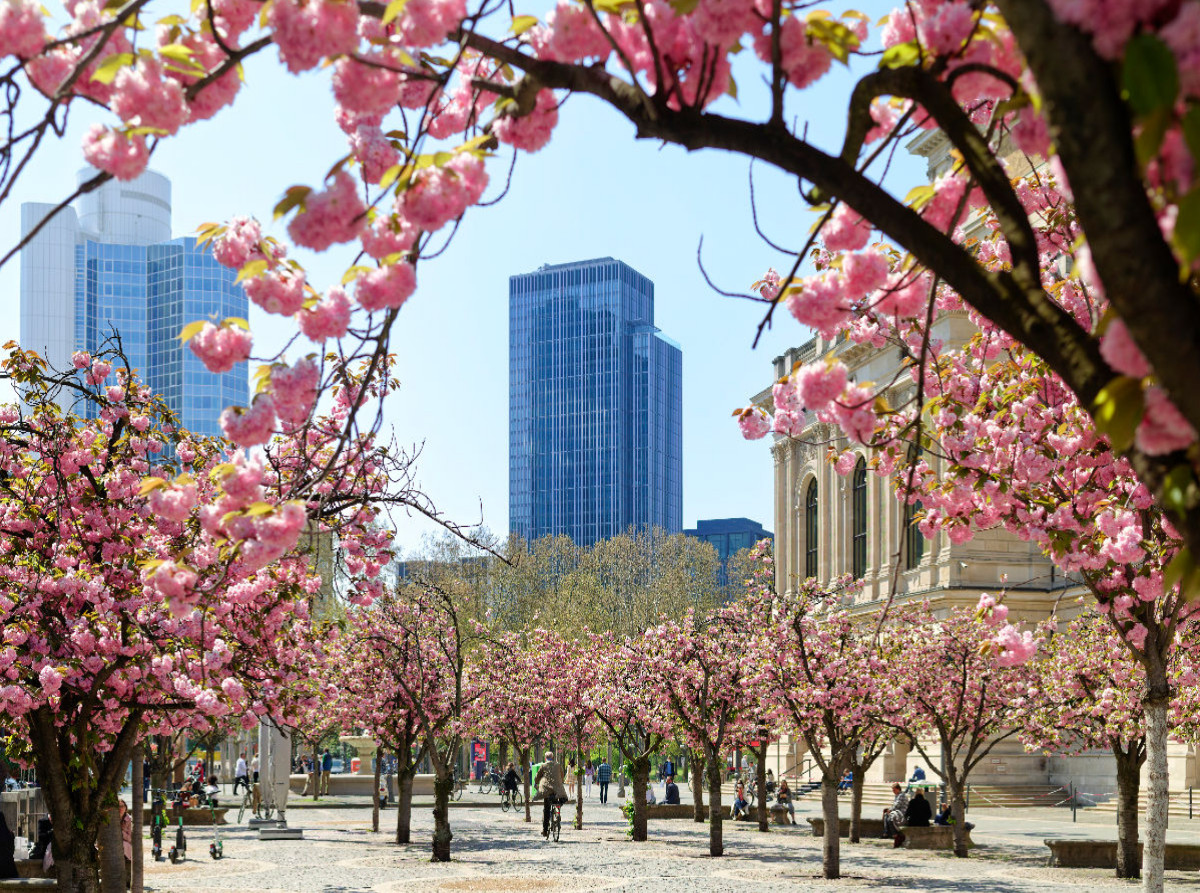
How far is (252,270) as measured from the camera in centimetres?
463

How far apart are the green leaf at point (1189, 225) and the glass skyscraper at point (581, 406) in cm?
17813

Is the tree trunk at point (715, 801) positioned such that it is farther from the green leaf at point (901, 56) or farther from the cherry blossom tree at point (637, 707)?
the green leaf at point (901, 56)

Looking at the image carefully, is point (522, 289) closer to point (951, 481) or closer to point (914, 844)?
point (914, 844)

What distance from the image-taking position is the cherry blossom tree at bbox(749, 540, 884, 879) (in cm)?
1992

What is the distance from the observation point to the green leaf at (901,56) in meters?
3.93

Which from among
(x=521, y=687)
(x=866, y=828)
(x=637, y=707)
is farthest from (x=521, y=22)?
(x=521, y=687)

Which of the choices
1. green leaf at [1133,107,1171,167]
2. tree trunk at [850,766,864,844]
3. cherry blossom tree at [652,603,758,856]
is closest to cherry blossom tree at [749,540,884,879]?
cherry blossom tree at [652,603,758,856]

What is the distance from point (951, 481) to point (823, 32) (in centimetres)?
605

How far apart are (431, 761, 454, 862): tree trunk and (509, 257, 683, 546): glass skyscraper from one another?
157 meters

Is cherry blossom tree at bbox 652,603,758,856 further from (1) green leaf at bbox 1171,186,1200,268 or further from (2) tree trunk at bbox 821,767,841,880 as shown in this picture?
(1) green leaf at bbox 1171,186,1200,268

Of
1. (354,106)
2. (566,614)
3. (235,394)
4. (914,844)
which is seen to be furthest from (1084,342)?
(235,394)

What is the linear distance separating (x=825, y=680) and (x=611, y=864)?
524cm

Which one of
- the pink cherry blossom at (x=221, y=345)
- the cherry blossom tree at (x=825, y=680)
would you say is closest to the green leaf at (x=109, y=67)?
the pink cherry blossom at (x=221, y=345)

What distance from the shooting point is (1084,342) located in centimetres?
327
